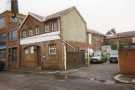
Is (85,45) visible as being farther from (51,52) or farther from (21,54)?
(21,54)

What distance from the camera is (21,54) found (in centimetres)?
3088

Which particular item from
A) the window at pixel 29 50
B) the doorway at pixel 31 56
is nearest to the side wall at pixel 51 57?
the doorway at pixel 31 56

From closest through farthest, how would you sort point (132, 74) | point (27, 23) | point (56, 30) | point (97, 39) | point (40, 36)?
point (132, 74) < point (56, 30) < point (40, 36) < point (27, 23) < point (97, 39)

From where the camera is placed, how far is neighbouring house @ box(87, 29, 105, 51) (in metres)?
39.1

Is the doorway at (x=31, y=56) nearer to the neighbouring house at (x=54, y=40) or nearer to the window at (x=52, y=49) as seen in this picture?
the neighbouring house at (x=54, y=40)

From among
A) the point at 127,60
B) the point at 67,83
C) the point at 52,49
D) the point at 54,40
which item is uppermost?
the point at 54,40

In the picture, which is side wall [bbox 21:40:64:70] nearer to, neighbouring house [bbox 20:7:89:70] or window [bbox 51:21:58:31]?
neighbouring house [bbox 20:7:89:70]

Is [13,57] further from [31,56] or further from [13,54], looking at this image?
[31,56]

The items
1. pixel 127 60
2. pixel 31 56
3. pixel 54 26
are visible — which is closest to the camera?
pixel 127 60

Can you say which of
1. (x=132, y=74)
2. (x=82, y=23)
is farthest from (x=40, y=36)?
(x=132, y=74)

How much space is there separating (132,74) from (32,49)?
1636cm

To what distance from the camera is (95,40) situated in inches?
1619

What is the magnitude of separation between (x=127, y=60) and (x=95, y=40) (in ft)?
82.0

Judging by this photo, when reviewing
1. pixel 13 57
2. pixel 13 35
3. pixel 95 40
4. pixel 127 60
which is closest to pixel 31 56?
pixel 13 57
